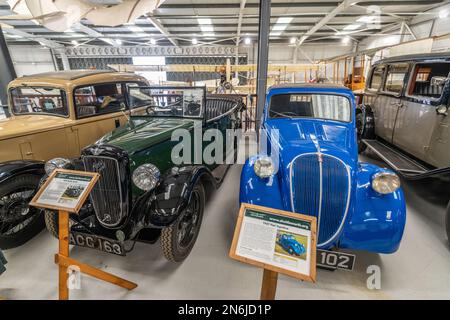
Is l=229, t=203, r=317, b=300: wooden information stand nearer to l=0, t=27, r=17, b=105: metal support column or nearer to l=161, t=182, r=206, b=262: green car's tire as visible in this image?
l=161, t=182, r=206, b=262: green car's tire

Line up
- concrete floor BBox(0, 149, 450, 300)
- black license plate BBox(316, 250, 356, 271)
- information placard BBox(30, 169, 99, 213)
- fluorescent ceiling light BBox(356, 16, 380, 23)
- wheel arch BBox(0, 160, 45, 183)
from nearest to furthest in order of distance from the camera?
information placard BBox(30, 169, 99, 213) < black license plate BBox(316, 250, 356, 271) < concrete floor BBox(0, 149, 450, 300) < wheel arch BBox(0, 160, 45, 183) < fluorescent ceiling light BBox(356, 16, 380, 23)

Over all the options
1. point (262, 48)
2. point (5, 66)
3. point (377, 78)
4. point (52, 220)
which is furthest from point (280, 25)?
point (52, 220)

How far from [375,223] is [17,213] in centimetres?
357

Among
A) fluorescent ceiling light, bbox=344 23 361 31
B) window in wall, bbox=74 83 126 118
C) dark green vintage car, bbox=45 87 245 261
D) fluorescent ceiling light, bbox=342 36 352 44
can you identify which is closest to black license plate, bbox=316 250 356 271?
dark green vintage car, bbox=45 87 245 261

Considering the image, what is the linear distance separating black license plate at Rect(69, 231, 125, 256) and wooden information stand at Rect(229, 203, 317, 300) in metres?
1.15

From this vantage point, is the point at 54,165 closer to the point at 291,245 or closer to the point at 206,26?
the point at 291,245

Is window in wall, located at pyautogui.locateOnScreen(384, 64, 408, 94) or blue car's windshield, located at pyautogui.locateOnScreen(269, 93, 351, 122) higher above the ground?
window in wall, located at pyautogui.locateOnScreen(384, 64, 408, 94)

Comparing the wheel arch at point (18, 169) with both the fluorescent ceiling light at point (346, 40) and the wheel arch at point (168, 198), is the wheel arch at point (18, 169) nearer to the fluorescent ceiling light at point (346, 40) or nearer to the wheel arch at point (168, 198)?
the wheel arch at point (168, 198)

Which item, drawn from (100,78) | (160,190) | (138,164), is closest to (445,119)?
(160,190)

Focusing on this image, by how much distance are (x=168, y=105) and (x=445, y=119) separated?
11.5 feet

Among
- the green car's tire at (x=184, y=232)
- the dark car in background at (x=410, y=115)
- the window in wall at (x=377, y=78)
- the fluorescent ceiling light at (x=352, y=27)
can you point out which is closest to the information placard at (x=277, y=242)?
the green car's tire at (x=184, y=232)

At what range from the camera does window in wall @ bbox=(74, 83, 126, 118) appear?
345cm

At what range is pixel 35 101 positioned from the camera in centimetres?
360

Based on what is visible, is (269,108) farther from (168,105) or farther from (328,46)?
(328,46)
